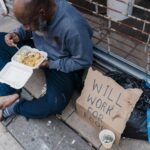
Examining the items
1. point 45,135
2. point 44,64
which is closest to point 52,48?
point 44,64

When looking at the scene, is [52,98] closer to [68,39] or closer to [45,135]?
[45,135]

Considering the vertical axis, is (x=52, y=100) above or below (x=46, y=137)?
above

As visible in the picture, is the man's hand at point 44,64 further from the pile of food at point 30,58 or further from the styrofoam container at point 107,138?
the styrofoam container at point 107,138

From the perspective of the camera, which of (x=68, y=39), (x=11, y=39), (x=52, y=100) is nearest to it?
(x=68, y=39)

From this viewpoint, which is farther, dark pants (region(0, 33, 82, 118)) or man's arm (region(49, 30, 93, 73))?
dark pants (region(0, 33, 82, 118))

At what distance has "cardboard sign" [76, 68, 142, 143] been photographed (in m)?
1.98

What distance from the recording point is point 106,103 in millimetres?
2102

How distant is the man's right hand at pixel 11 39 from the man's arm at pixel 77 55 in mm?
413

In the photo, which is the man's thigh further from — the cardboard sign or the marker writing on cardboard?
the marker writing on cardboard

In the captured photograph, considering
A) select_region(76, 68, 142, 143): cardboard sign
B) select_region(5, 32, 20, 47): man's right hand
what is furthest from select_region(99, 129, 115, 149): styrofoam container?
select_region(5, 32, 20, 47): man's right hand

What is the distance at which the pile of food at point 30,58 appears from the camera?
2.26 meters

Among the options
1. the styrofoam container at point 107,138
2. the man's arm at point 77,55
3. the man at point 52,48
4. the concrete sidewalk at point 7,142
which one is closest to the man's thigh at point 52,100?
the man at point 52,48

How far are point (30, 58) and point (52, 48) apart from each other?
0.64ft

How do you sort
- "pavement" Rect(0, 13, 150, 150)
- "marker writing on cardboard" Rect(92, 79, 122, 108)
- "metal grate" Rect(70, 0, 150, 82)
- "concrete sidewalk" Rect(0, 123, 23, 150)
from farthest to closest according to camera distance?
"metal grate" Rect(70, 0, 150, 82)
"concrete sidewalk" Rect(0, 123, 23, 150)
"pavement" Rect(0, 13, 150, 150)
"marker writing on cardboard" Rect(92, 79, 122, 108)
